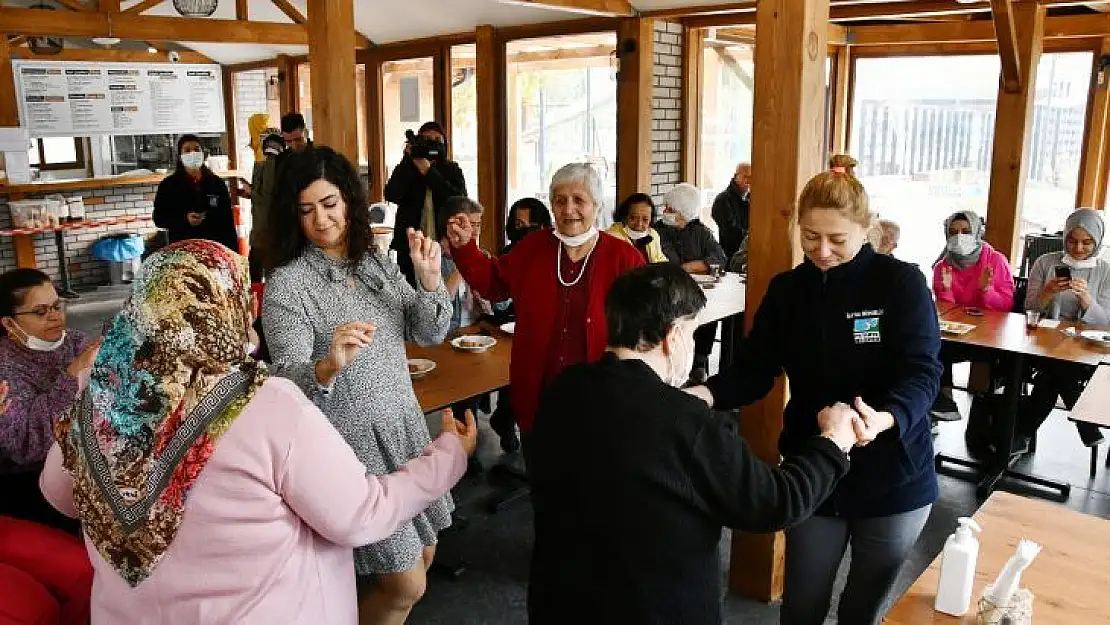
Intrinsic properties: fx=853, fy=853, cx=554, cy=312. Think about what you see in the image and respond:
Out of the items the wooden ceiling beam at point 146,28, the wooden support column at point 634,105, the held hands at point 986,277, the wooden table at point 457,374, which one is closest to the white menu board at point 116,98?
the wooden ceiling beam at point 146,28

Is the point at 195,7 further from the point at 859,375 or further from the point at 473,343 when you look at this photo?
the point at 859,375

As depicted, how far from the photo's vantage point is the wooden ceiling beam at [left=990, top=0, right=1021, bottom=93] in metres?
5.80

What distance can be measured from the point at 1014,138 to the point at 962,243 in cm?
179

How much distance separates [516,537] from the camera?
3930 millimetres

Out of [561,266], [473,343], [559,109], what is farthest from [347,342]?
[559,109]

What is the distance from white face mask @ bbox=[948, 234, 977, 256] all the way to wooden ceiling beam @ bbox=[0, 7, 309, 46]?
257 inches

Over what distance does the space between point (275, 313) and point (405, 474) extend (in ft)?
2.41

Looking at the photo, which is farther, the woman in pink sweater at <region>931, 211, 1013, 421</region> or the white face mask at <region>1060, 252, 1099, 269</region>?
the woman in pink sweater at <region>931, 211, 1013, 421</region>

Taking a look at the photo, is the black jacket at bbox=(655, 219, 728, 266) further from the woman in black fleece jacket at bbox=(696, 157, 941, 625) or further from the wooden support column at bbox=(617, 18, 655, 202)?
the woman in black fleece jacket at bbox=(696, 157, 941, 625)

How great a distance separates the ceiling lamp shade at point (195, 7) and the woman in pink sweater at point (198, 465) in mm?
6497

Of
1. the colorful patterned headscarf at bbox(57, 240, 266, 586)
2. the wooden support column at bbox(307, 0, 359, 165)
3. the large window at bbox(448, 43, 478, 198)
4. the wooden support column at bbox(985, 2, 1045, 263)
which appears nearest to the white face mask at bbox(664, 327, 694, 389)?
the colorful patterned headscarf at bbox(57, 240, 266, 586)

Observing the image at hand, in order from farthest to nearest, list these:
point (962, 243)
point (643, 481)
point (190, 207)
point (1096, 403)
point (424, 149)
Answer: point (190, 207) → point (424, 149) → point (962, 243) → point (1096, 403) → point (643, 481)

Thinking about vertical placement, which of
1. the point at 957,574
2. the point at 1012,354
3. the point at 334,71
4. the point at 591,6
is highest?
the point at 591,6

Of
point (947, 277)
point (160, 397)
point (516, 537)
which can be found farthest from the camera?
point (947, 277)
